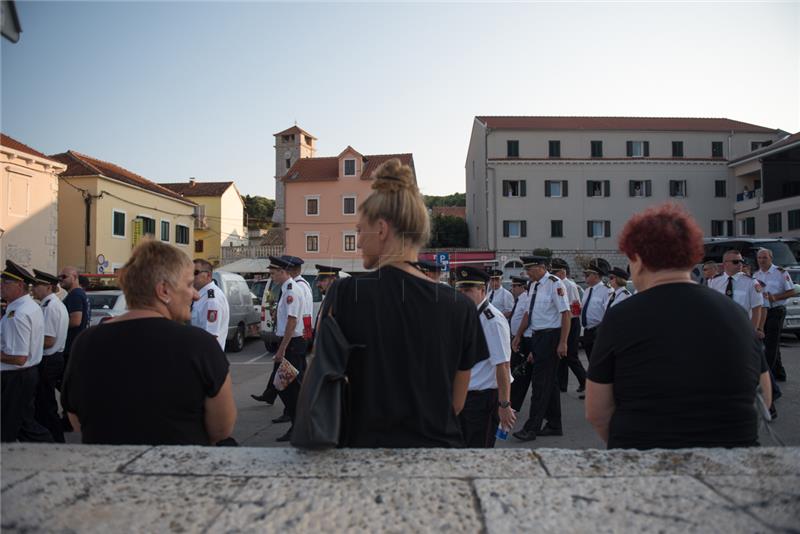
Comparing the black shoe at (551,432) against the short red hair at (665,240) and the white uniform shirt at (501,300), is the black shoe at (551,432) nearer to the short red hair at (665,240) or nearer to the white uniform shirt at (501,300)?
the white uniform shirt at (501,300)

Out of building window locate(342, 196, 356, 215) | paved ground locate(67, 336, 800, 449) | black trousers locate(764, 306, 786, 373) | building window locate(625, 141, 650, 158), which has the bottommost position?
paved ground locate(67, 336, 800, 449)

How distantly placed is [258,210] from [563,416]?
72.3m

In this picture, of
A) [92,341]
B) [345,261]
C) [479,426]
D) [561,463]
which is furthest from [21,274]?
[345,261]

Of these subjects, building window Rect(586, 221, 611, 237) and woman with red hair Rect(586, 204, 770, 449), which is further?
building window Rect(586, 221, 611, 237)

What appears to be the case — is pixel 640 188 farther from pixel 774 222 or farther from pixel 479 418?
pixel 479 418

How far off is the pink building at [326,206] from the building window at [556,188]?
13.6 m

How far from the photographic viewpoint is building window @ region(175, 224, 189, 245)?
4156 cm

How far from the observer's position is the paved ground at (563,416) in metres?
6.43

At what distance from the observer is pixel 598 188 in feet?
151

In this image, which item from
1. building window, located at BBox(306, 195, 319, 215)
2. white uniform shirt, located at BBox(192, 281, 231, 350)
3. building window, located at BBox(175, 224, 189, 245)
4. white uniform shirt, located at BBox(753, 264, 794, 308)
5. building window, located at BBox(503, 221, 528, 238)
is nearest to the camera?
white uniform shirt, located at BBox(192, 281, 231, 350)

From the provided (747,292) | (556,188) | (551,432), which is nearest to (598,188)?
(556,188)

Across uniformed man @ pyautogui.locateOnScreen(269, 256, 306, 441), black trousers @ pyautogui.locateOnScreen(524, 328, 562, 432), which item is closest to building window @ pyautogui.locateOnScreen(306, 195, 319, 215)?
uniformed man @ pyautogui.locateOnScreen(269, 256, 306, 441)

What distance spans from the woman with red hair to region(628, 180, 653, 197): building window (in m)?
47.3

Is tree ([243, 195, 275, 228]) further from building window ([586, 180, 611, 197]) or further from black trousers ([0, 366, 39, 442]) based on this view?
black trousers ([0, 366, 39, 442])
